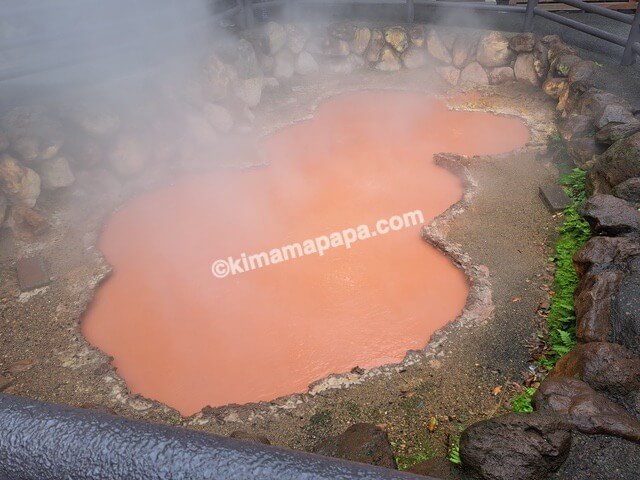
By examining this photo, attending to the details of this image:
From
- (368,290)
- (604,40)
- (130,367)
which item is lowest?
(130,367)

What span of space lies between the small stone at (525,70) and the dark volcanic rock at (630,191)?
3.79 m

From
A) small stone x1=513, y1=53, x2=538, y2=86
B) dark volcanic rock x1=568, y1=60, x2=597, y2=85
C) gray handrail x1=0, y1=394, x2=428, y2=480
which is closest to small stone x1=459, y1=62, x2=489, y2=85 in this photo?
small stone x1=513, y1=53, x2=538, y2=86

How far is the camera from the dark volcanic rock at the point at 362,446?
2610 mm

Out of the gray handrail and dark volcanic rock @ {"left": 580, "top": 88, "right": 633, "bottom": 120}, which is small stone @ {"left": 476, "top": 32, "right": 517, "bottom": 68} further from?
the gray handrail

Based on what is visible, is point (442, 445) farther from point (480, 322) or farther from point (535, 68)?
point (535, 68)

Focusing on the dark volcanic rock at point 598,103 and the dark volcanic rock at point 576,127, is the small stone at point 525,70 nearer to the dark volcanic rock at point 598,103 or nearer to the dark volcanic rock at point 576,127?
the dark volcanic rock at point 598,103

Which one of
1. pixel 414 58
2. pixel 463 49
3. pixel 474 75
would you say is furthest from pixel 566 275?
pixel 414 58

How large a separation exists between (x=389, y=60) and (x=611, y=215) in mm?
5749

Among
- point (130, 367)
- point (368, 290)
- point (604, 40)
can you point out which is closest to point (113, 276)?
point (130, 367)

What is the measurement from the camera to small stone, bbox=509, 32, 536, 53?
24.4ft

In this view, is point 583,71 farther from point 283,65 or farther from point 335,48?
point 283,65

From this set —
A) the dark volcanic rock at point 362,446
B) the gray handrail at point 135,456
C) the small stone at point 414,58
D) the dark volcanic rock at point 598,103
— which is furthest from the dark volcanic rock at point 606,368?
the small stone at point 414,58

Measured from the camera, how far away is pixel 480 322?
12.9 ft

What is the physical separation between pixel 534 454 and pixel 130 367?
3162mm
